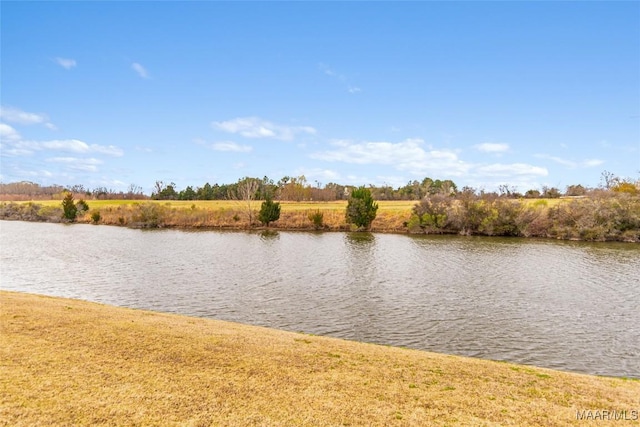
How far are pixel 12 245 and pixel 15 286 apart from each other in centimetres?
2600

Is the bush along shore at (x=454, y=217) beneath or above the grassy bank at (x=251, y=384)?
above

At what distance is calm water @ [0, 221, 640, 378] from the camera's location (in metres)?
16.2

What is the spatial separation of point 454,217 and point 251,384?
5885cm

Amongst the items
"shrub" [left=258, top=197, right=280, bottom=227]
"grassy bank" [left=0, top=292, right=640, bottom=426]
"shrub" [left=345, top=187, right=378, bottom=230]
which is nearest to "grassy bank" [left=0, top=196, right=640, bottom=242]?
"shrub" [left=258, top=197, right=280, bottom=227]

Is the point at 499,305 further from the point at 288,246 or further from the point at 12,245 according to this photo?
the point at 12,245

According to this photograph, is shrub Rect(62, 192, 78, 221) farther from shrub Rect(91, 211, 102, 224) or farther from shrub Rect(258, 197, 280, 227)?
shrub Rect(258, 197, 280, 227)

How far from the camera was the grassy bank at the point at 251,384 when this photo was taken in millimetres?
7266

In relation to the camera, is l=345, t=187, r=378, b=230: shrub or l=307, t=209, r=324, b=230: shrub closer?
l=345, t=187, r=378, b=230: shrub

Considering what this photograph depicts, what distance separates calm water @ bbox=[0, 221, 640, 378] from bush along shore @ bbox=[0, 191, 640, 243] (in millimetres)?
8982

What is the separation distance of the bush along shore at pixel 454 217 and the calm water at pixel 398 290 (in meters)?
8.98

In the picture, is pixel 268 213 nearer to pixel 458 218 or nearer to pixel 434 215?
pixel 434 215

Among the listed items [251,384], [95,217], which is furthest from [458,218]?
[95,217]

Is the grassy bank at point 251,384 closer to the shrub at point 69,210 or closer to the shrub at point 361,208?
the shrub at point 361,208

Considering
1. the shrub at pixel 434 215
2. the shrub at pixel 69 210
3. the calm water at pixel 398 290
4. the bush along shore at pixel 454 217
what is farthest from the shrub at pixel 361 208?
the shrub at pixel 69 210
